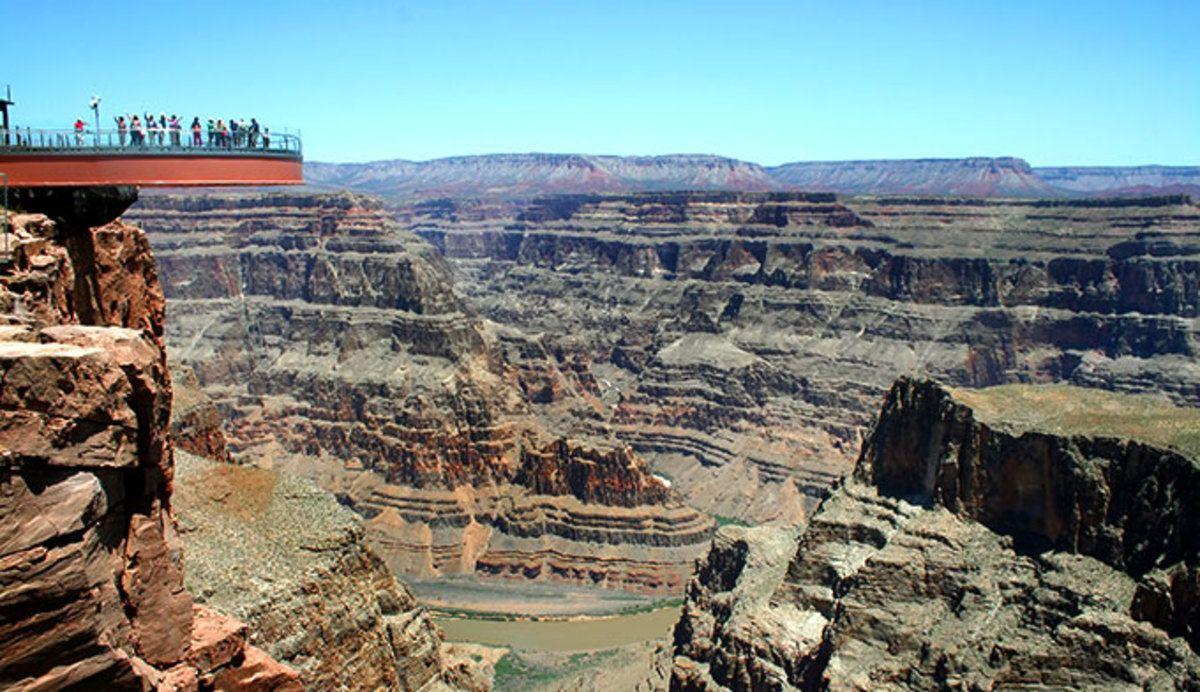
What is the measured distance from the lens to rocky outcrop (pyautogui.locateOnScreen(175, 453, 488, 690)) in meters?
31.5

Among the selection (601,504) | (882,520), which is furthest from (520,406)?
(882,520)

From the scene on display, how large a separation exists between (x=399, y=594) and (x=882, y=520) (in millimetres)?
23540

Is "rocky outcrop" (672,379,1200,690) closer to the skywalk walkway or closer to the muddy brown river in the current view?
the muddy brown river

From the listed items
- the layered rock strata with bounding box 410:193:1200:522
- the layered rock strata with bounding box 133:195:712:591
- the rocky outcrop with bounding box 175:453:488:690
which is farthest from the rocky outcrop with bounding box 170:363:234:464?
the layered rock strata with bounding box 410:193:1200:522

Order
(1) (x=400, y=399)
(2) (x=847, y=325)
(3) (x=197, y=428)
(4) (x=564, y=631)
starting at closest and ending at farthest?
(3) (x=197, y=428) → (4) (x=564, y=631) → (1) (x=400, y=399) → (2) (x=847, y=325)

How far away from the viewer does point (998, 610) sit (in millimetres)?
43406

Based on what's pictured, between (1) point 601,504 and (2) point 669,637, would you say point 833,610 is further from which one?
(1) point 601,504

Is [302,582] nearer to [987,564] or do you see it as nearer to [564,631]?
[987,564]

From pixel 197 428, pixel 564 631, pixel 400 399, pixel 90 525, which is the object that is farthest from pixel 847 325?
pixel 90 525

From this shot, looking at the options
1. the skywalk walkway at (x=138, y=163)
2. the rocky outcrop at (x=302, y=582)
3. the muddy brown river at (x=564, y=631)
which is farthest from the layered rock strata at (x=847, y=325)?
the skywalk walkway at (x=138, y=163)

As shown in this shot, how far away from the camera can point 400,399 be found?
340 feet

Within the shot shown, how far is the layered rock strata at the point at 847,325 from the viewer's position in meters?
118

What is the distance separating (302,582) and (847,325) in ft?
360

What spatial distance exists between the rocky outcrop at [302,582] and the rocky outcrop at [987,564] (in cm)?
1514
